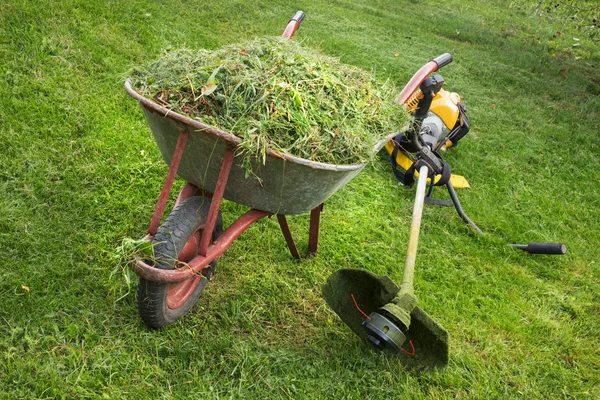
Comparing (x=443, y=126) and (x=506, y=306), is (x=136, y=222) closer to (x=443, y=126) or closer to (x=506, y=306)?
(x=506, y=306)

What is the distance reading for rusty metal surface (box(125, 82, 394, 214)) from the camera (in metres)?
1.90

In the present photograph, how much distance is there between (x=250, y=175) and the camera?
202 cm

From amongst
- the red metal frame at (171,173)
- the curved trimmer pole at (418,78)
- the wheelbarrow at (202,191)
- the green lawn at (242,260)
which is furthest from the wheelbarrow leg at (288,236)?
the curved trimmer pole at (418,78)

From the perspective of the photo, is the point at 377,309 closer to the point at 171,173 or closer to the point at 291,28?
the point at 171,173

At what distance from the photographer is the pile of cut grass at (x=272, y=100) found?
199cm

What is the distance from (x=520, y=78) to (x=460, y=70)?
98 cm

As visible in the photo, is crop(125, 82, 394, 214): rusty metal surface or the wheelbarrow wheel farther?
the wheelbarrow wheel

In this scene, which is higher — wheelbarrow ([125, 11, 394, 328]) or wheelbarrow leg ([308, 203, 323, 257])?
wheelbarrow ([125, 11, 394, 328])

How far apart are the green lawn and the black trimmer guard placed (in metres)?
0.10

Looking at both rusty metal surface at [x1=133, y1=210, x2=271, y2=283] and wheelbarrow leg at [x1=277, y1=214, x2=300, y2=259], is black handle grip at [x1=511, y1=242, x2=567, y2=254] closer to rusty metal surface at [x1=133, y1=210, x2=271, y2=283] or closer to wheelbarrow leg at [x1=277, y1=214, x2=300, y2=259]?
wheelbarrow leg at [x1=277, y1=214, x2=300, y2=259]

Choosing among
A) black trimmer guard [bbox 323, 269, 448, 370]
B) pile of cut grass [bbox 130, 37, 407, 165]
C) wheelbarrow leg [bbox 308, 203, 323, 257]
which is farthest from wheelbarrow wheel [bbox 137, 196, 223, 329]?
wheelbarrow leg [bbox 308, 203, 323, 257]

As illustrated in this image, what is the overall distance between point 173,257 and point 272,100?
2.55 feet

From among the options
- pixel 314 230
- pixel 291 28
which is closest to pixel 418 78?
pixel 291 28

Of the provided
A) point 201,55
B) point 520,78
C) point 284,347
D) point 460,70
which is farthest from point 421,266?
point 520,78
